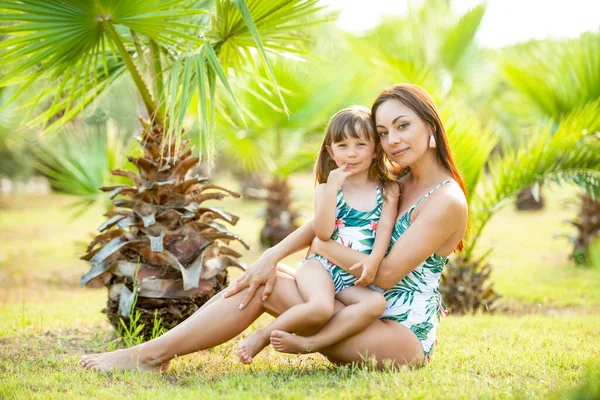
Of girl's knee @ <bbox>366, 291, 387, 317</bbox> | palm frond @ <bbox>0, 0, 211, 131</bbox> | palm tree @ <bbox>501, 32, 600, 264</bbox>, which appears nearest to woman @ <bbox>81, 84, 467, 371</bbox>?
girl's knee @ <bbox>366, 291, 387, 317</bbox>

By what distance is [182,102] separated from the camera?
10.4 feet

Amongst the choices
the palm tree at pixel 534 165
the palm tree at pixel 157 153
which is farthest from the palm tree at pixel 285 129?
the palm tree at pixel 157 153

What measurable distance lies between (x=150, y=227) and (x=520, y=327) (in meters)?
2.67

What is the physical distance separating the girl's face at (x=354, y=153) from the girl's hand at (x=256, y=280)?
2.07 feet

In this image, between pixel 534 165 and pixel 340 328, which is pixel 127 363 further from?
pixel 534 165

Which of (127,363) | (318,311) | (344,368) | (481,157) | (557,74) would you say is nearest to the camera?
(318,311)

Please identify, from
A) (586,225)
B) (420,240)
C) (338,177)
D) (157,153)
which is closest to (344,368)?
(420,240)

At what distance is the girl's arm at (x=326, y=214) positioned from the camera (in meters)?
3.04

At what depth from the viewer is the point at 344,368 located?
3020 millimetres

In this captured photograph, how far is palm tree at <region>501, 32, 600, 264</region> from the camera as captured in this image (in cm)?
570

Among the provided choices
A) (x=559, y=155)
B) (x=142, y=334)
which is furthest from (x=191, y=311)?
(x=559, y=155)

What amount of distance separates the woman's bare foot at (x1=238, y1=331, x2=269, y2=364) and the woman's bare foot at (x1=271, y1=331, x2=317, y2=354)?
78 millimetres

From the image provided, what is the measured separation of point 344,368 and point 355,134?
1.15m

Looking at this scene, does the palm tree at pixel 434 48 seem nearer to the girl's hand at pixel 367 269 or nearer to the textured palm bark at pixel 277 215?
the textured palm bark at pixel 277 215
